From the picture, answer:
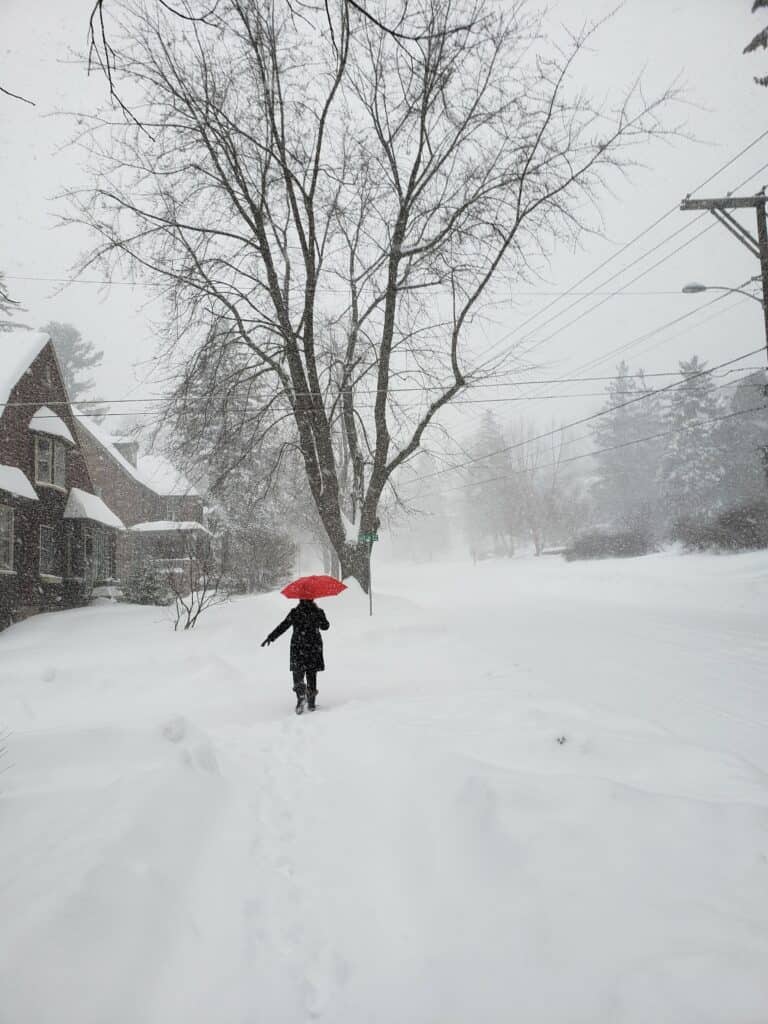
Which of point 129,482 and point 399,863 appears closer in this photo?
point 399,863

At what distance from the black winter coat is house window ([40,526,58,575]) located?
641 inches

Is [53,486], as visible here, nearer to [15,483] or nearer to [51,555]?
[51,555]

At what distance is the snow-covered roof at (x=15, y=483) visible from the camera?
1747 cm

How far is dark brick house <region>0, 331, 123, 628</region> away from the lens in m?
18.3

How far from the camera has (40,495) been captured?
2025 cm

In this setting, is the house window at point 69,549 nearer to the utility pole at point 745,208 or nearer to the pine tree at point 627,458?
the utility pole at point 745,208

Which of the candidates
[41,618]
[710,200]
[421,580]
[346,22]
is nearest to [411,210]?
[710,200]

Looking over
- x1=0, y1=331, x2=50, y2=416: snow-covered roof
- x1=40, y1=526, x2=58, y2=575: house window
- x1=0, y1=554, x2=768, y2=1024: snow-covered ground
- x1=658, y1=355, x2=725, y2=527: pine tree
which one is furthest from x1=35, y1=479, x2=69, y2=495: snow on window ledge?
x1=658, y1=355, x2=725, y2=527: pine tree

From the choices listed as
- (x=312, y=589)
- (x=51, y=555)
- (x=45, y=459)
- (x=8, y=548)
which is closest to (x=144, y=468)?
(x=51, y=555)

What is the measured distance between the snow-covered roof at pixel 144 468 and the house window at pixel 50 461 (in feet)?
31.6

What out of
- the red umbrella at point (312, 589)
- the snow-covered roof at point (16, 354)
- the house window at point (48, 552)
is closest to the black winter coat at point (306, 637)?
the red umbrella at point (312, 589)

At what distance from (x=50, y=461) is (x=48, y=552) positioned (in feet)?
10.6

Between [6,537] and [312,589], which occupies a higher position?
[6,537]

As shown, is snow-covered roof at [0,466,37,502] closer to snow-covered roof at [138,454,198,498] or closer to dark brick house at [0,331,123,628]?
dark brick house at [0,331,123,628]
